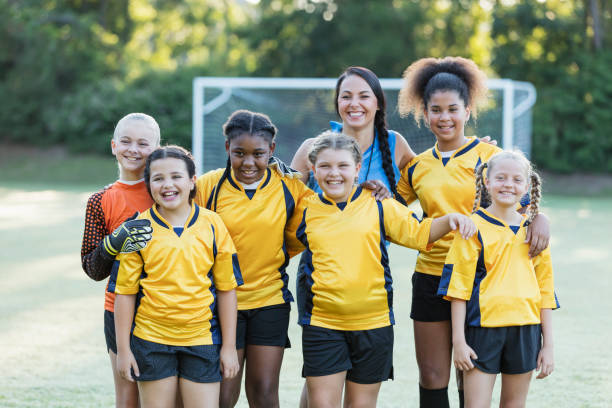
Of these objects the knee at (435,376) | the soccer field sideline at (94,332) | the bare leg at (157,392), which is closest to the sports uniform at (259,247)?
the bare leg at (157,392)

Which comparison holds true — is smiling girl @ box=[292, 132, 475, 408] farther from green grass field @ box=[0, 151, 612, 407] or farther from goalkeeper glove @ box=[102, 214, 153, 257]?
→ green grass field @ box=[0, 151, 612, 407]

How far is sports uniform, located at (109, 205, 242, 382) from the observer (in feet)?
8.56

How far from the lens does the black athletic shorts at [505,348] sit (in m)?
2.68

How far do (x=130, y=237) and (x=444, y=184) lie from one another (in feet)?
4.61

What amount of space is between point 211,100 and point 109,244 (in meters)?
12.4

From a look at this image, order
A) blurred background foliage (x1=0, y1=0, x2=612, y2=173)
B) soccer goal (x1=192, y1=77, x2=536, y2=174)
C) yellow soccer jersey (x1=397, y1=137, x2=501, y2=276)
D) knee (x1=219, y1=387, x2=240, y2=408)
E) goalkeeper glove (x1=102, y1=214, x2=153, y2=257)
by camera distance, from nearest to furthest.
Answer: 1. goalkeeper glove (x1=102, y1=214, x2=153, y2=257)
2. knee (x1=219, y1=387, x2=240, y2=408)
3. yellow soccer jersey (x1=397, y1=137, x2=501, y2=276)
4. soccer goal (x1=192, y1=77, x2=536, y2=174)
5. blurred background foliage (x1=0, y1=0, x2=612, y2=173)

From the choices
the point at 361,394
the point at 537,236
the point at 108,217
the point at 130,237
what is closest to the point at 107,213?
the point at 108,217

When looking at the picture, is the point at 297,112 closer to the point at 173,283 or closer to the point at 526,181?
the point at 526,181

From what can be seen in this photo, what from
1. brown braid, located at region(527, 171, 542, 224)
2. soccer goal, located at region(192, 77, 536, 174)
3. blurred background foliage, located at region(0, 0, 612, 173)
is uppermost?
blurred background foliage, located at region(0, 0, 612, 173)

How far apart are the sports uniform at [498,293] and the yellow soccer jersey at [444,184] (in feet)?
1.07

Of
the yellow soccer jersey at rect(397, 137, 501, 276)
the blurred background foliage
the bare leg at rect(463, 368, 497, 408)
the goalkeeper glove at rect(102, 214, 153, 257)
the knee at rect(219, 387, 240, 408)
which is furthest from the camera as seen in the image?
the blurred background foliage

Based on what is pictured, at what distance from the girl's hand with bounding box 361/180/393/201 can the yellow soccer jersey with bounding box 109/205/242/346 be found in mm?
681

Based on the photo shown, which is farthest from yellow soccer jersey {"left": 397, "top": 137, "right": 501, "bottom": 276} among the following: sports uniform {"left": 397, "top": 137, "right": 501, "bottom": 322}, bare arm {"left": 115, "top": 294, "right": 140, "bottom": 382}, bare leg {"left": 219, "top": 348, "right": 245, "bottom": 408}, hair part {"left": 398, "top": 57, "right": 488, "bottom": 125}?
bare arm {"left": 115, "top": 294, "right": 140, "bottom": 382}

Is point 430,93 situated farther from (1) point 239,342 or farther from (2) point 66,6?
(2) point 66,6
